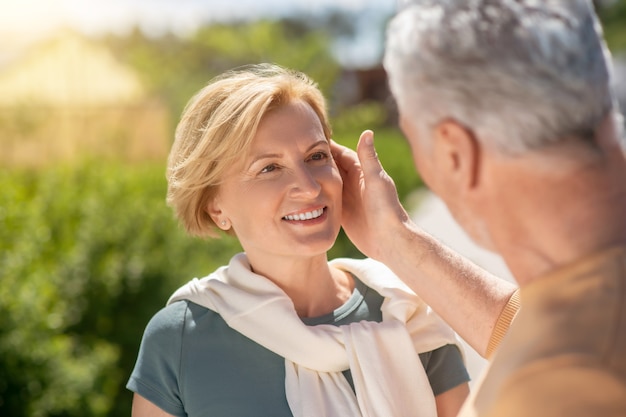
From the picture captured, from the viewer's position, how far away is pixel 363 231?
2535 millimetres

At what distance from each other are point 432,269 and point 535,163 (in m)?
1.03

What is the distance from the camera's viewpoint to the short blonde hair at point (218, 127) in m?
2.47

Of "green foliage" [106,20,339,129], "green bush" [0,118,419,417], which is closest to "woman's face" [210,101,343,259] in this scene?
"green bush" [0,118,419,417]

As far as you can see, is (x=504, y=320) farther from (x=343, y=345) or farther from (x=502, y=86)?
(x=502, y=86)

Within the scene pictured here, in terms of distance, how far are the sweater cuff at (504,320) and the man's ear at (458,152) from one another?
3.01 ft

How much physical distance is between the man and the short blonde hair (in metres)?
1.04

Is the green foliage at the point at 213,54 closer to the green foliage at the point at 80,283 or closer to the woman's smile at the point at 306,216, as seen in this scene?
the green foliage at the point at 80,283

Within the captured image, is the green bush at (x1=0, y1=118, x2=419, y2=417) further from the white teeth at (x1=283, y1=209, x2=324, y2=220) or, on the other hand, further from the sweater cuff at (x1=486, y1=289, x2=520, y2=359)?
the sweater cuff at (x1=486, y1=289, x2=520, y2=359)

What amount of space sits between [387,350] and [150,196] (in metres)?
6.28

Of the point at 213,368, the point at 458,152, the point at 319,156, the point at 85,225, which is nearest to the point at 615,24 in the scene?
the point at 85,225

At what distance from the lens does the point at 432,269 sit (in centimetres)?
236

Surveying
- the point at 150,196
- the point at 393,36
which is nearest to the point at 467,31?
the point at 393,36

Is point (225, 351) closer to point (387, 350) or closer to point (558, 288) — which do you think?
point (387, 350)

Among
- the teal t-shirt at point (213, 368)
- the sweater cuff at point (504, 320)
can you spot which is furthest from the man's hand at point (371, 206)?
the sweater cuff at point (504, 320)
